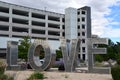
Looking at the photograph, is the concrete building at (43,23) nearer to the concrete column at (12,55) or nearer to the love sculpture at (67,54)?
the concrete column at (12,55)

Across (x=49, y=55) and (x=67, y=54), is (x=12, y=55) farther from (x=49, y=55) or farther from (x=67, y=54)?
(x=67, y=54)

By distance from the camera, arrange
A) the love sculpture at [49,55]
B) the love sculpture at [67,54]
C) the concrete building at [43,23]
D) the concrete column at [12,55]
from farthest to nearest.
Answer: the concrete building at [43,23] < the concrete column at [12,55] < the love sculpture at [49,55] < the love sculpture at [67,54]

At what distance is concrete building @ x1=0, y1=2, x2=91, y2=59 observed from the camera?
77.4 m

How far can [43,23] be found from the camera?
88.0 meters

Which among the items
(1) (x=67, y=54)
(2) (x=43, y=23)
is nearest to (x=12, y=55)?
(1) (x=67, y=54)

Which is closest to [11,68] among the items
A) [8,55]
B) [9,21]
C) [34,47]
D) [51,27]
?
[8,55]

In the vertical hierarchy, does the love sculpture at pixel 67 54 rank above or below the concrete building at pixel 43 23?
below

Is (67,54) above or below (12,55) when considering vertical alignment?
above

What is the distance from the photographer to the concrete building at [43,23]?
7744 cm

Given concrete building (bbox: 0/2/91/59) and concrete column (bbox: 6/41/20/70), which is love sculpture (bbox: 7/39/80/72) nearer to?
concrete column (bbox: 6/41/20/70)

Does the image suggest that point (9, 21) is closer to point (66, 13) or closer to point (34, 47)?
point (66, 13)

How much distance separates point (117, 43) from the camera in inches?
3108

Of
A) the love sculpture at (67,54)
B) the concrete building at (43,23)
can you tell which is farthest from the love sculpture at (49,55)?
the concrete building at (43,23)

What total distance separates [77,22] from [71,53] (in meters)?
65.7
